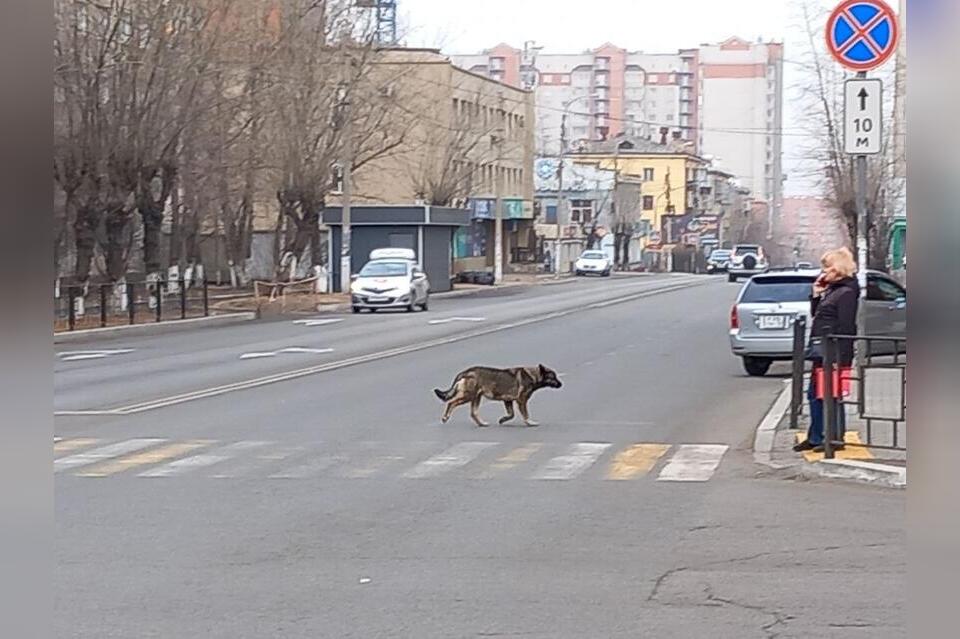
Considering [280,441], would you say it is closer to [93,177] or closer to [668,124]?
[668,124]

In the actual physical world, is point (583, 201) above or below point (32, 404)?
above

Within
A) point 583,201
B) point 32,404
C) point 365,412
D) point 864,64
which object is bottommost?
point 365,412

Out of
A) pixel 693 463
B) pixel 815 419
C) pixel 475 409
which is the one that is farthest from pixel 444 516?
pixel 475 409

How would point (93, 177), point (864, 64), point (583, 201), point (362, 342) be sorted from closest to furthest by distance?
point (864, 64)
point (583, 201)
point (362, 342)
point (93, 177)

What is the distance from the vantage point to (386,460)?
12.8 metres

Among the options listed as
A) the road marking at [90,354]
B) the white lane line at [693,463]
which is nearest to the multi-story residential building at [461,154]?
the white lane line at [693,463]

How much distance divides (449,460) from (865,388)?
3.47 m

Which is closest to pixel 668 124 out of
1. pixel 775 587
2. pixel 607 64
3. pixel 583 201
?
pixel 607 64

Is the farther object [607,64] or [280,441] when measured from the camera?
[280,441]

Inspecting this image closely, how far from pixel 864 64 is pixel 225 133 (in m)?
23.4

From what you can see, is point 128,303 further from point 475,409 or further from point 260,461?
point 260,461

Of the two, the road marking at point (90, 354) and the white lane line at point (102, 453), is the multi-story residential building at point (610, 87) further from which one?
the road marking at point (90, 354)

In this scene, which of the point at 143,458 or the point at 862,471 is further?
the point at 143,458

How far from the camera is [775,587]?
777 cm
